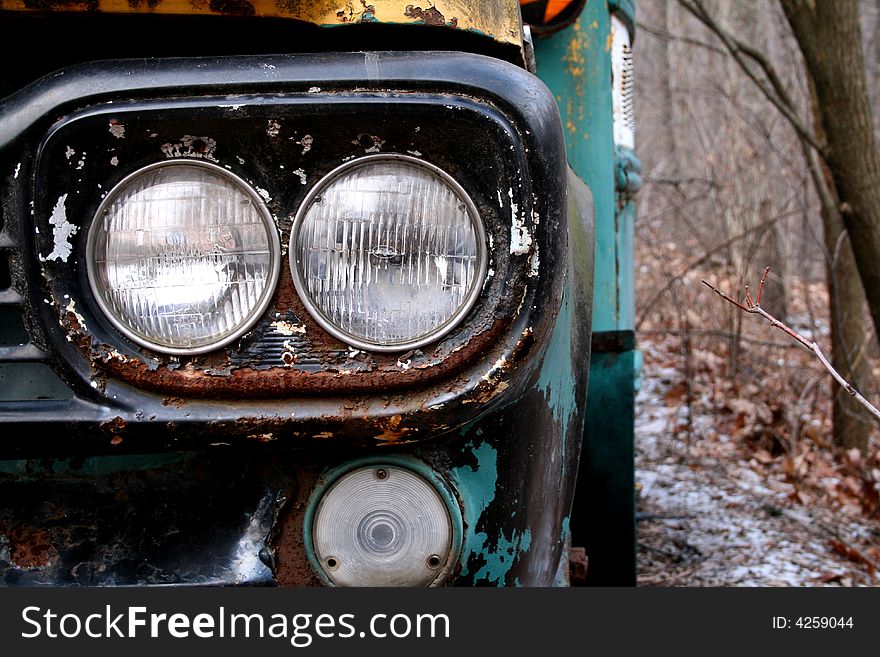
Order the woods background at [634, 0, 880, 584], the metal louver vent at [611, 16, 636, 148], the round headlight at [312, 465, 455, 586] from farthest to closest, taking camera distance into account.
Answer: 1. the woods background at [634, 0, 880, 584]
2. the metal louver vent at [611, 16, 636, 148]
3. the round headlight at [312, 465, 455, 586]

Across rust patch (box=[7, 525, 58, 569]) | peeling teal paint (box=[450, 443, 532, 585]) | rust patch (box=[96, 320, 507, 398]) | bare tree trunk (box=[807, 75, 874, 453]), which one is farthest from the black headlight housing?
bare tree trunk (box=[807, 75, 874, 453])

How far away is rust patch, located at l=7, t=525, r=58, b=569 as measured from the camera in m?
1.29

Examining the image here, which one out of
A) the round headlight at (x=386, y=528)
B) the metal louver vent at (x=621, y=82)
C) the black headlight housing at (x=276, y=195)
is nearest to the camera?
the black headlight housing at (x=276, y=195)

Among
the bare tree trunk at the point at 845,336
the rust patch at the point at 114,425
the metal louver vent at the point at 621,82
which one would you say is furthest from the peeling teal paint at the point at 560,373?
the bare tree trunk at the point at 845,336

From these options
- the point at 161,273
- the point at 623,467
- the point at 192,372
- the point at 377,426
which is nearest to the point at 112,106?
the point at 161,273

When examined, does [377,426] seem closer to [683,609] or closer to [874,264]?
[683,609]

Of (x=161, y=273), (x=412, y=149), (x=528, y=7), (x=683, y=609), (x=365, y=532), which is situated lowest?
(x=683, y=609)

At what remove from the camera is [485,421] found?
1249 millimetres

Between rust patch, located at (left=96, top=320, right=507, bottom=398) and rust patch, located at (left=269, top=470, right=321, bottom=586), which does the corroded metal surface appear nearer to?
rust patch, located at (left=96, top=320, right=507, bottom=398)

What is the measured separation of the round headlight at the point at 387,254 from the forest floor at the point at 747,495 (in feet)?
A: 7.30

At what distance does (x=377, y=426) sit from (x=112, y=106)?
0.53 m

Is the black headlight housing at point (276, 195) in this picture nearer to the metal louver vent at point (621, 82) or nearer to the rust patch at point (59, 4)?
the rust patch at point (59, 4)

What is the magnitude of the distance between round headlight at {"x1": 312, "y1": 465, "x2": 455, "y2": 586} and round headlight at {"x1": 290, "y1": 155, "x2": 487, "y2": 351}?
8.4 inches

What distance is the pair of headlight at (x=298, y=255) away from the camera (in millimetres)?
1150
